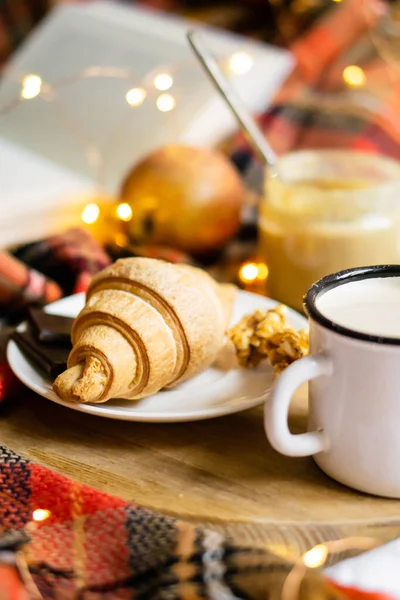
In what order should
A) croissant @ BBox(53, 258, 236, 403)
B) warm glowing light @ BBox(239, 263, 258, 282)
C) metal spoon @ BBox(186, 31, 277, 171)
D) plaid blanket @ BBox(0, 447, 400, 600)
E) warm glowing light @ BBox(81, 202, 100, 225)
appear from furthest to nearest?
warm glowing light @ BBox(81, 202, 100, 225)
warm glowing light @ BBox(239, 263, 258, 282)
metal spoon @ BBox(186, 31, 277, 171)
croissant @ BBox(53, 258, 236, 403)
plaid blanket @ BBox(0, 447, 400, 600)

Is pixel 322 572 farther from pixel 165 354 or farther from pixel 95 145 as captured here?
pixel 95 145

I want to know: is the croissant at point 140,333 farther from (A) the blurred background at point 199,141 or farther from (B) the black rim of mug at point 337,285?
(A) the blurred background at point 199,141

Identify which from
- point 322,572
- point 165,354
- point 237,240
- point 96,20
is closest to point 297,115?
point 237,240

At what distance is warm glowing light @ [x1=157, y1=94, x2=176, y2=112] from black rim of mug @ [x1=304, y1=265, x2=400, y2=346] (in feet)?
2.28

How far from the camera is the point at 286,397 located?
1.80 ft

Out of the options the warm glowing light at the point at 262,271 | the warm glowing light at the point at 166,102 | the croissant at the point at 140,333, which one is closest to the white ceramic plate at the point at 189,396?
the croissant at the point at 140,333

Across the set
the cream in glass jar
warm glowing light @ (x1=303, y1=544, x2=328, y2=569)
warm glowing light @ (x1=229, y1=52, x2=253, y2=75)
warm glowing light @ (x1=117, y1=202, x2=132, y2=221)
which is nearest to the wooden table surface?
warm glowing light @ (x1=303, y1=544, x2=328, y2=569)

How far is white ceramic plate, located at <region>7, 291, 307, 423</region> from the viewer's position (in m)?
0.63

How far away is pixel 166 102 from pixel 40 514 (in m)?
0.83

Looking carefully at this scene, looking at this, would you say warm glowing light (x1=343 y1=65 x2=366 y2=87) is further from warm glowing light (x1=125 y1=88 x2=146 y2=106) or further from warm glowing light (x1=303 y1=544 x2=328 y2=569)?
warm glowing light (x1=303 y1=544 x2=328 y2=569)

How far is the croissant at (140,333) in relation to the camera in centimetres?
62

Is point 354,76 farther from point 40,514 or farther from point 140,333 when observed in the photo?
point 40,514

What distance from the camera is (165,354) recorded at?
64cm

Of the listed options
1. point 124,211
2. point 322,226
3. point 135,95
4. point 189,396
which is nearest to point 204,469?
point 189,396
